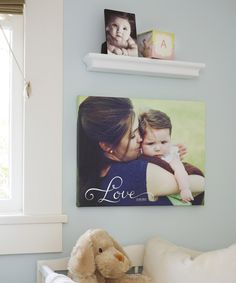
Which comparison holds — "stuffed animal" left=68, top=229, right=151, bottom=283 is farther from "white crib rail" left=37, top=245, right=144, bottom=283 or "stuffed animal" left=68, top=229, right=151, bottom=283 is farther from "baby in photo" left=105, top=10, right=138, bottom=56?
"baby in photo" left=105, top=10, right=138, bottom=56

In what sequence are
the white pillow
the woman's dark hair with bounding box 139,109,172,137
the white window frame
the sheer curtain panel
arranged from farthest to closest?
1. the woman's dark hair with bounding box 139,109,172,137
2. the white window frame
3. the sheer curtain panel
4. the white pillow

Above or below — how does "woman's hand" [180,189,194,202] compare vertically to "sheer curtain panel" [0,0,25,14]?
below

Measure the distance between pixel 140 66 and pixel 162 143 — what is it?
374 millimetres

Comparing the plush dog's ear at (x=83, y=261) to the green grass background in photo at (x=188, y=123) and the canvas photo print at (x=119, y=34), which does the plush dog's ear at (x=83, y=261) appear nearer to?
Answer: the green grass background in photo at (x=188, y=123)

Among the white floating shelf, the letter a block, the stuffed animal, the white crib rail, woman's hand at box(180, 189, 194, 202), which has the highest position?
A: the letter a block

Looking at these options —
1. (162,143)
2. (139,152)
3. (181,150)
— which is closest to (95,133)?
(139,152)

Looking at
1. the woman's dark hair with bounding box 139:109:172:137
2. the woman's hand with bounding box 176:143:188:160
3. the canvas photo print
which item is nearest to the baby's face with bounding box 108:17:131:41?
the canvas photo print

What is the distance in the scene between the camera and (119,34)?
2.07m

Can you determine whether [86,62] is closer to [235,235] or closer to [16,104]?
[16,104]

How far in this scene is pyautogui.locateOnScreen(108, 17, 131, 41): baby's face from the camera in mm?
2074

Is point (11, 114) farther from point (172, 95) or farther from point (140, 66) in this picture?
point (172, 95)

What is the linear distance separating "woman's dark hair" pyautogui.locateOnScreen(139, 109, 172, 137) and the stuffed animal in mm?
563

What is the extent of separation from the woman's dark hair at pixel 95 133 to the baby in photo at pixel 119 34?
223 millimetres

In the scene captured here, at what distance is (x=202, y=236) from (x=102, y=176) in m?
0.60
